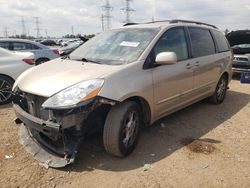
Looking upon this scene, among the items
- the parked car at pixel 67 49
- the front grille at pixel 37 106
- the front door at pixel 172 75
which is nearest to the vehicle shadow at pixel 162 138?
the front door at pixel 172 75

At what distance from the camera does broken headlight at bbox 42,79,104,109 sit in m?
3.16

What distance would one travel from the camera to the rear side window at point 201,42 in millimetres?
5246

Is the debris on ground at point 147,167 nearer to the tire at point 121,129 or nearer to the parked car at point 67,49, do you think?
the tire at point 121,129

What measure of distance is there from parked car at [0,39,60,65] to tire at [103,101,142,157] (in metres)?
7.10

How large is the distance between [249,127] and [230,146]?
43.6 inches

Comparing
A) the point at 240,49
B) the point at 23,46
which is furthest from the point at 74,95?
the point at 240,49

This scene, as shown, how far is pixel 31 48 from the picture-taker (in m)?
10.2

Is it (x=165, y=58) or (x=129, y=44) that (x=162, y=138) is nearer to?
(x=165, y=58)

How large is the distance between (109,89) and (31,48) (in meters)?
7.78

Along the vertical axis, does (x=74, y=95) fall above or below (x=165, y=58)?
below

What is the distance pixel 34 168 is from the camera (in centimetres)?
352

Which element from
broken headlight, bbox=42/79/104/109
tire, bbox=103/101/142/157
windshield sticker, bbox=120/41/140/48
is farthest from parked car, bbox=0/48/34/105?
tire, bbox=103/101/142/157

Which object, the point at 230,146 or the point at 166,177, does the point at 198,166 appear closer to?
the point at 166,177

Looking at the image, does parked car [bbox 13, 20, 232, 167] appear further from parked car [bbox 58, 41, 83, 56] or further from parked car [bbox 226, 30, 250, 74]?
parked car [bbox 226, 30, 250, 74]
